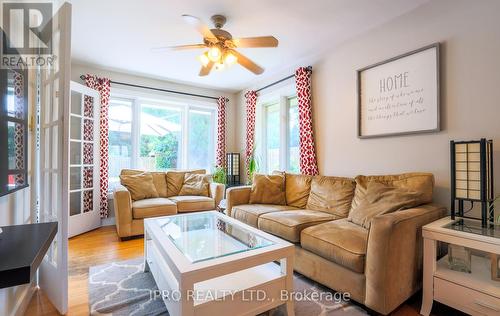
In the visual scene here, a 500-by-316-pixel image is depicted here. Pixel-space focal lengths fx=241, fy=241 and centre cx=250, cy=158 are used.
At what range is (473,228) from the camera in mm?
1534

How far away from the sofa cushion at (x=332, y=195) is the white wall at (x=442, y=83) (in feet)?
1.08

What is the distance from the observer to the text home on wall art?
2.10 metres

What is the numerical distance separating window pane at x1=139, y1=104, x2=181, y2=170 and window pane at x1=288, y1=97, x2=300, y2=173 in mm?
2058

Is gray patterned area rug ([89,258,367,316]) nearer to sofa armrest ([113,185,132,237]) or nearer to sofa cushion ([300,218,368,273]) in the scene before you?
sofa cushion ([300,218,368,273])

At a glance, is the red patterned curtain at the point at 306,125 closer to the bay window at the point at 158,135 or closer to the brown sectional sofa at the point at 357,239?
the brown sectional sofa at the point at 357,239

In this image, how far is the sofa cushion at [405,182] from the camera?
1945mm

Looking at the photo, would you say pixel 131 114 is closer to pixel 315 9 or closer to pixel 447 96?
pixel 315 9

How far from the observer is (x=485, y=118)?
181cm

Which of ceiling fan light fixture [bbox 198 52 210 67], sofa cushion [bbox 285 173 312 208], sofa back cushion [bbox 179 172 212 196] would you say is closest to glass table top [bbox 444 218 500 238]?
sofa cushion [bbox 285 173 312 208]

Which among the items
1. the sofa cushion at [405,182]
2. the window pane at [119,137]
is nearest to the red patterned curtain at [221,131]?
the window pane at [119,137]

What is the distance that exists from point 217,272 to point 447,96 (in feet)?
7.48

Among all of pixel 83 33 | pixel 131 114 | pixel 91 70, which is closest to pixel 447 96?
pixel 83 33

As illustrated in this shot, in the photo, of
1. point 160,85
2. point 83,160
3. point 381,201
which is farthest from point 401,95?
point 83,160

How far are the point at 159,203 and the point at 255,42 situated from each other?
2333 millimetres
